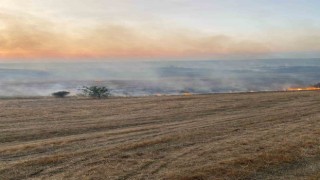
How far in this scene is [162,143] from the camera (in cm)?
1655

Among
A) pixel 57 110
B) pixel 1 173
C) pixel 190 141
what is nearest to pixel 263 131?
pixel 190 141

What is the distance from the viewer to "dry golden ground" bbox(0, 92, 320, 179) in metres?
12.9

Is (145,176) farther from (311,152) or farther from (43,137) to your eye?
(43,137)

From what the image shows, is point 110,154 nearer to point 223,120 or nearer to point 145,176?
point 145,176

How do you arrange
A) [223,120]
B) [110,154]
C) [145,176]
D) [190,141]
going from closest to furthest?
[145,176]
[110,154]
[190,141]
[223,120]

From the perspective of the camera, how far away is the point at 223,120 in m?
22.1

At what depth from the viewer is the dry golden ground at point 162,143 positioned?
42.3 ft

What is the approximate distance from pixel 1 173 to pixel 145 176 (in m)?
4.16

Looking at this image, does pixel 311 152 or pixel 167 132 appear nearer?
pixel 311 152

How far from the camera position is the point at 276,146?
51.6 ft

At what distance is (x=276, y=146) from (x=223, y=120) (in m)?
6.44

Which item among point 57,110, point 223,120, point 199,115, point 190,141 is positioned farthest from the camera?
point 57,110

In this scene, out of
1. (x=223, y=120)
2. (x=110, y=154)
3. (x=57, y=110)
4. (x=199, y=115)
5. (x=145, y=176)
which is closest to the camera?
(x=145, y=176)

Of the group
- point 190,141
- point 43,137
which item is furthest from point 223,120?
point 43,137
